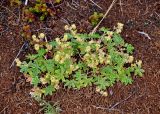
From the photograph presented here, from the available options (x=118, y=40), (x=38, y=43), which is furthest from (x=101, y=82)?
(x=38, y=43)

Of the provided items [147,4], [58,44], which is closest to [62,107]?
[58,44]

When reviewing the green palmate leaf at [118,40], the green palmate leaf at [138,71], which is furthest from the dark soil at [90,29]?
the green palmate leaf at [118,40]

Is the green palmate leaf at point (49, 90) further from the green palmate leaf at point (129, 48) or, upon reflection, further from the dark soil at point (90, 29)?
the green palmate leaf at point (129, 48)

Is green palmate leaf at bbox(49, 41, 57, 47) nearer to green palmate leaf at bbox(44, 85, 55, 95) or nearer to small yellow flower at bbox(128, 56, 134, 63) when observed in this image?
green palmate leaf at bbox(44, 85, 55, 95)

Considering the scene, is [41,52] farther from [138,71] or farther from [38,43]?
[138,71]

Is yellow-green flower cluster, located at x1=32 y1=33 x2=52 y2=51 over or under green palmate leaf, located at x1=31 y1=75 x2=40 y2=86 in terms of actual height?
over

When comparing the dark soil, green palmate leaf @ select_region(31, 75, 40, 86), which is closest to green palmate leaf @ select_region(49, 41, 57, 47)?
the dark soil
